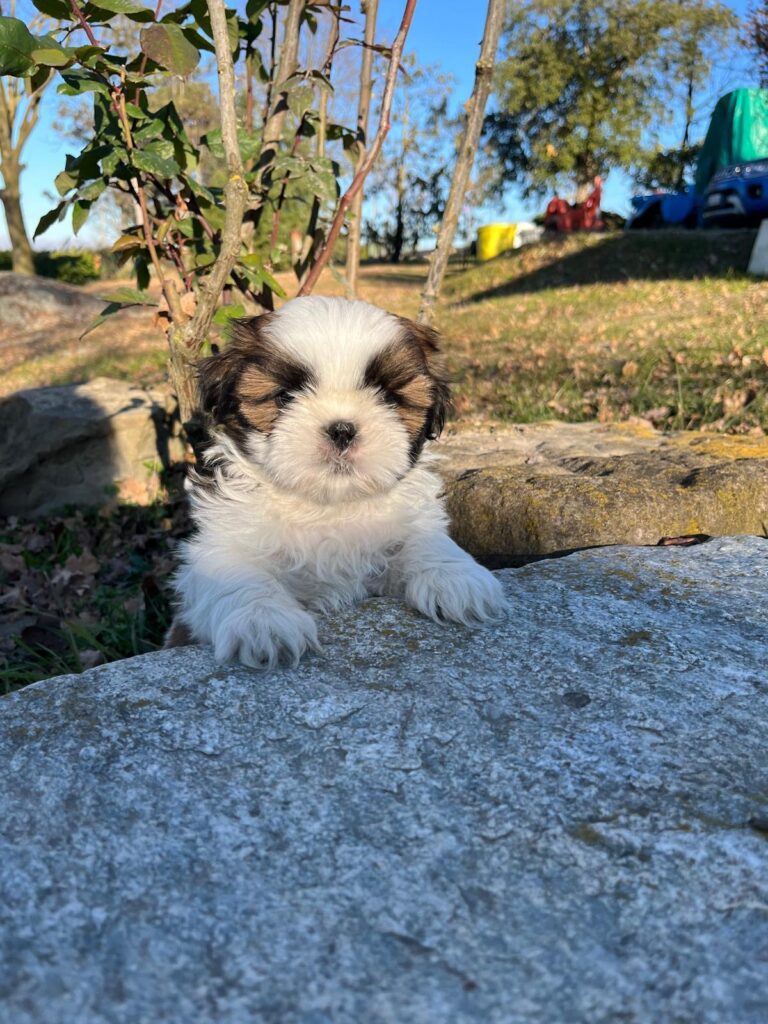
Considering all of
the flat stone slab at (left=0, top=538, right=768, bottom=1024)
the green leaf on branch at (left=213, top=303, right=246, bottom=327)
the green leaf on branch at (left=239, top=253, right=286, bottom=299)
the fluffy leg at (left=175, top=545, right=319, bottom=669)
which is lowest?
the flat stone slab at (left=0, top=538, right=768, bottom=1024)

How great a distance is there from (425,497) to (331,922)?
6.35 ft

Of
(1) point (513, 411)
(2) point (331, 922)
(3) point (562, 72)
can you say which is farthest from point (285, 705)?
(3) point (562, 72)

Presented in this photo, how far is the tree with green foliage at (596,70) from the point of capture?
27.9m

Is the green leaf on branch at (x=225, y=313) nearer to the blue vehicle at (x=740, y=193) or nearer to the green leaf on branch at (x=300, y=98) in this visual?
the green leaf on branch at (x=300, y=98)

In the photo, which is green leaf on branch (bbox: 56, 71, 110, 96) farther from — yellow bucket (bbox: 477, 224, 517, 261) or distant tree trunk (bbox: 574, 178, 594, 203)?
yellow bucket (bbox: 477, 224, 517, 261)

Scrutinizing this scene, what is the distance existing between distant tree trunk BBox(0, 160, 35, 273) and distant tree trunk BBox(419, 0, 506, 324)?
2368 cm

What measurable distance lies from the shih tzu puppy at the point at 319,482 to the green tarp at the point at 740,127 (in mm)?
16402

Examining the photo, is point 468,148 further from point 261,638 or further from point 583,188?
point 583,188

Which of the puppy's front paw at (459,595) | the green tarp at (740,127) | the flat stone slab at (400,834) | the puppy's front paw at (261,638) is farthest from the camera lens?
the green tarp at (740,127)

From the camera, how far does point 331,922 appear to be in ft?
4.60

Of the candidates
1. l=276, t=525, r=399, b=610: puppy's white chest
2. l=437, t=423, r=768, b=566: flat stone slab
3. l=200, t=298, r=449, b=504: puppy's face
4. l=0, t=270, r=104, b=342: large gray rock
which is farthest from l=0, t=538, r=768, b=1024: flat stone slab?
l=0, t=270, r=104, b=342: large gray rock

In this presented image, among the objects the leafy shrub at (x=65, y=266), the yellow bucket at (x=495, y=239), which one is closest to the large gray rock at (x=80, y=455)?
the leafy shrub at (x=65, y=266)

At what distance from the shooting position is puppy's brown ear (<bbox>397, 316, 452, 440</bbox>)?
3.16 m

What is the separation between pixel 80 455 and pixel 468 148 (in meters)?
3.76
